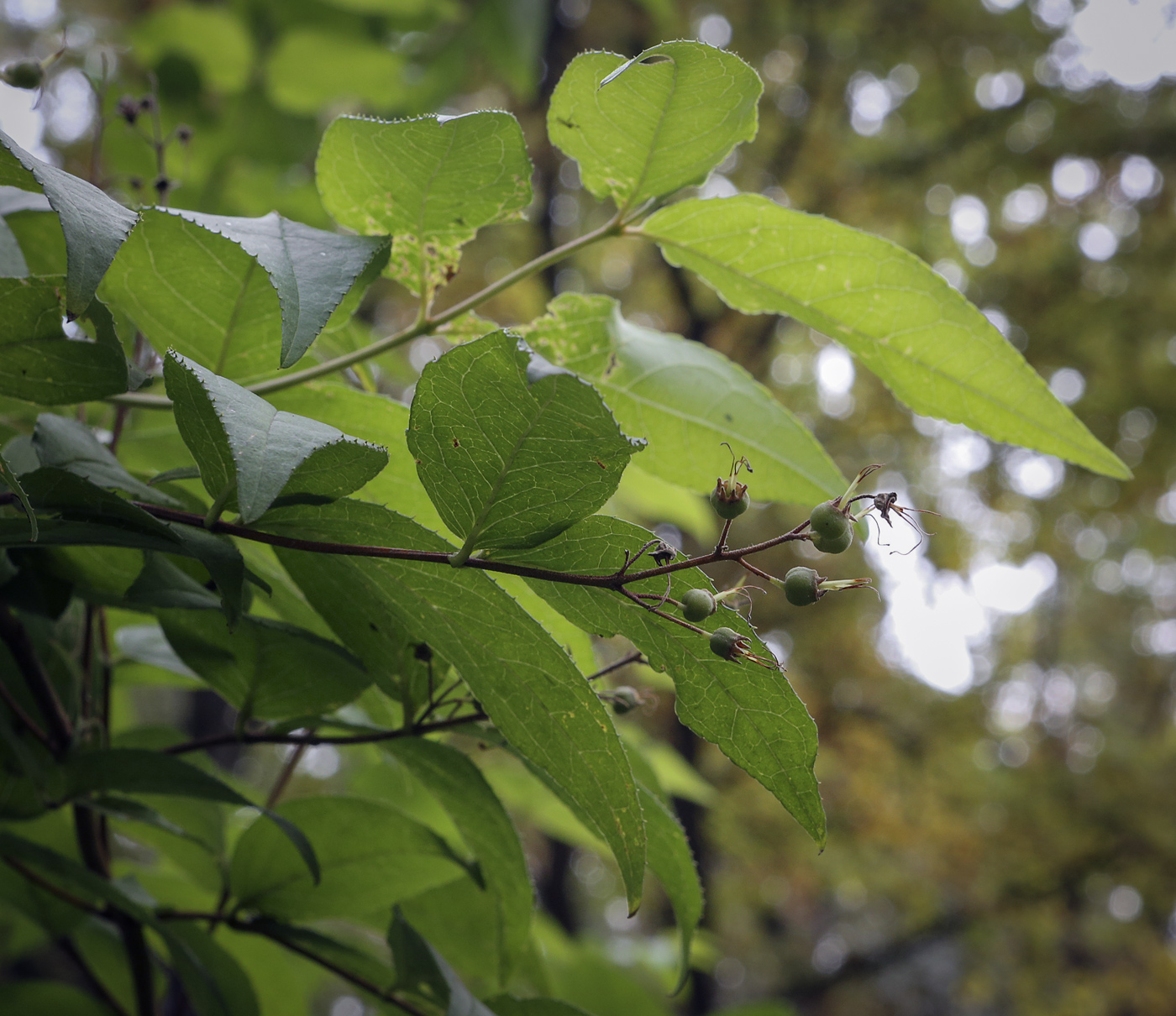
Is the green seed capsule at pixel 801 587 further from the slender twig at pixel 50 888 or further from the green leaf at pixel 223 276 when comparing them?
the slender twig at pixel 50 888

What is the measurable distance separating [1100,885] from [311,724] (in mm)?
4284

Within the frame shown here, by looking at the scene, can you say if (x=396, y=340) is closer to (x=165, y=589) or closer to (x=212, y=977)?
(x=165, y=589)

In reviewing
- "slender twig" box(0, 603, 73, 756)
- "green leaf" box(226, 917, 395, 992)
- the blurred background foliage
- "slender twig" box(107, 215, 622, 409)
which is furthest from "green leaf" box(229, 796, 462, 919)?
the blurred background foliage

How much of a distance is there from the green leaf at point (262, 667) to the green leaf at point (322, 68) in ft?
3.00

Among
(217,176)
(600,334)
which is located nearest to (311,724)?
(600,334)

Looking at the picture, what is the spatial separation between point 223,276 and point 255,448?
0.17 meters

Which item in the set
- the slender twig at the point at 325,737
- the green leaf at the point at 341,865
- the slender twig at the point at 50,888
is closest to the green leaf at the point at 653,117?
the slender twig at the point at 325,737

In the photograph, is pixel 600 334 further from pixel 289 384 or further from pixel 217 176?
pixel 217 176

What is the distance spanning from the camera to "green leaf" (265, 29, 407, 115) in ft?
3.60

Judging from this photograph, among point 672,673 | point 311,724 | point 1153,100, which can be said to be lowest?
point 1153,100

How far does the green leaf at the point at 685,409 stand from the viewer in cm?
44

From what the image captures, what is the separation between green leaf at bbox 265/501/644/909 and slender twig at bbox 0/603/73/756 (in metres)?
0.15

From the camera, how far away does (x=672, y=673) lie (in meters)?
0.31

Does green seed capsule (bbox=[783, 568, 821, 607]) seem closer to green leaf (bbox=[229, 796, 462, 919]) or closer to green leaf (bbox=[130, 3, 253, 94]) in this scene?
green leaf (bbox=[229, 796, 462, 919])
